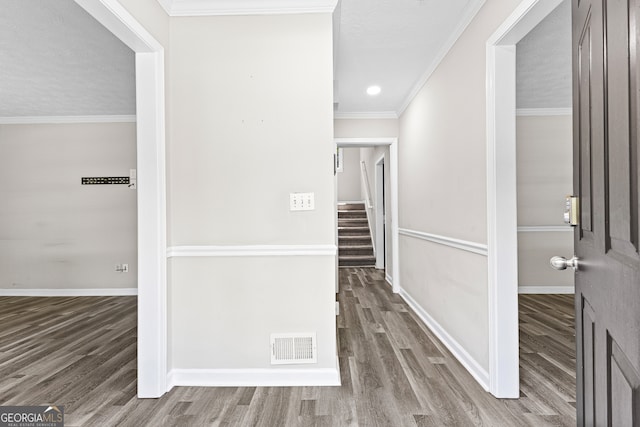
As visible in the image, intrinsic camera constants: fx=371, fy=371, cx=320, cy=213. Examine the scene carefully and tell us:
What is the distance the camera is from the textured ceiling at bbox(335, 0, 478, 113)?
95.7 inches

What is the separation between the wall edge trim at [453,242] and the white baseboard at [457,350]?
702mm

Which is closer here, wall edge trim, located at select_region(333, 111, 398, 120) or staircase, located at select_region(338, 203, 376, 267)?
wall edge trim, located at select_region(333, 111, 398, 120)

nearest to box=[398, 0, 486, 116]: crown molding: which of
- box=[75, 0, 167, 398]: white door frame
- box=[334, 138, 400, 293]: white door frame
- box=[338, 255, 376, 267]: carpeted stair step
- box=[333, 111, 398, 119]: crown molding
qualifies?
box=[333, 111, 398, 119]: crown molding

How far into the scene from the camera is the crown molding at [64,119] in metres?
4.86

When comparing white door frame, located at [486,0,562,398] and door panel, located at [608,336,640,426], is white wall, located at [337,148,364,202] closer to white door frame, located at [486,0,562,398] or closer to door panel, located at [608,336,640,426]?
white door frame, located at [486,0,562,398]

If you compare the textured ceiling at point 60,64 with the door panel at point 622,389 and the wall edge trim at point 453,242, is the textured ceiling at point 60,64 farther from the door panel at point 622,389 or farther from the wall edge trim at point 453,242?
the door panel at point 622,389

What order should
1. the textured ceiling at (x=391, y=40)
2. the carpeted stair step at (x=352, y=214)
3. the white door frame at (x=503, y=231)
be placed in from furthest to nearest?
1. the carpeted stair step at (x=352, y=214)
2. the textured ceiling at (x=391, y=40)
3. the white door frame at (x=503, y=231)

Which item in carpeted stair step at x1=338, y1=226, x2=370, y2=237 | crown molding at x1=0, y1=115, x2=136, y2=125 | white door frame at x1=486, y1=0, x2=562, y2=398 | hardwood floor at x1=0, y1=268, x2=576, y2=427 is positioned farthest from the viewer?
carpeted stair step at x1=338, y1=226, x2=370, y2=237

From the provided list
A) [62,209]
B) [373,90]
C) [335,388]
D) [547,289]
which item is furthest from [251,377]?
[547,289]

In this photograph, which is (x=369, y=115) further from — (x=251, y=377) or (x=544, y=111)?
(x=251, y=377)

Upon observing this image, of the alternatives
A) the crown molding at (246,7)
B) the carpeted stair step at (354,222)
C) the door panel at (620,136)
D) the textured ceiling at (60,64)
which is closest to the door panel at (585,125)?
the door panel at (620,136)

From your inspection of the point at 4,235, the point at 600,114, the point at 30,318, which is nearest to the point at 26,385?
the point at 30,318

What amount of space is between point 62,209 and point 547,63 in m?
5.88

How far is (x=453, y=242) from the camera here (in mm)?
2787
